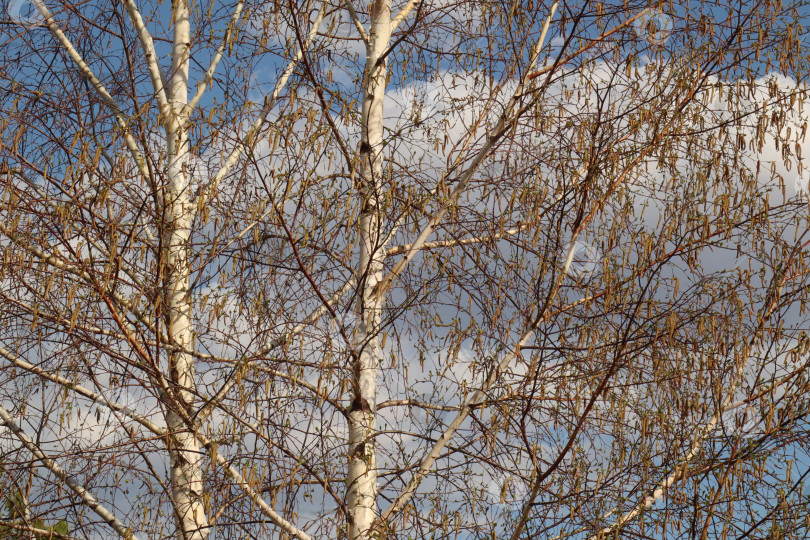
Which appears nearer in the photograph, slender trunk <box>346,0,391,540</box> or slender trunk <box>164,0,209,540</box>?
slender trunk <box>346,0,391,540</box>

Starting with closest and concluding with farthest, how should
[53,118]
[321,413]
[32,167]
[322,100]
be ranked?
[321,413] < [322,100] < [32,167] < [53,118]

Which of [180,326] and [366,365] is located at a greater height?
[180,326]

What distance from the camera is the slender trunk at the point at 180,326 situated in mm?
4871

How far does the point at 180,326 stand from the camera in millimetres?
5570

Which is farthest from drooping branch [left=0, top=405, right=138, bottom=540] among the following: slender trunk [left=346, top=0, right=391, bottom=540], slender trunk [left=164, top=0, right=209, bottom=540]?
slender trunk [left=346, top=0, right=391, bottom=540]

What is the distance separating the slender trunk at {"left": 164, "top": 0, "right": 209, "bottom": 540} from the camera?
16.0ft

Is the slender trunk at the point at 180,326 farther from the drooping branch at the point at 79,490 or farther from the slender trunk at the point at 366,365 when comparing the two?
the slender trunk at the point at 366,365

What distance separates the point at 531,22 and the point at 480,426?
8.36 feet

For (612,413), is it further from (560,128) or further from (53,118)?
(53,118)

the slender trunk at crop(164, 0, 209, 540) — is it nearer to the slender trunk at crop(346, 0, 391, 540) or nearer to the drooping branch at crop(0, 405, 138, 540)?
the drooping branch at crop(0, 405, 138, 540)

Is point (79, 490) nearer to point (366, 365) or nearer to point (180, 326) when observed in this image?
point (180, 326)

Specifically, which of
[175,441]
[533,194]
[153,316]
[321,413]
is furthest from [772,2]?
[175,441]

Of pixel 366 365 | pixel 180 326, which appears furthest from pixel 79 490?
pixel 366 365

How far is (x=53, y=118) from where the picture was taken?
5.60 metres
